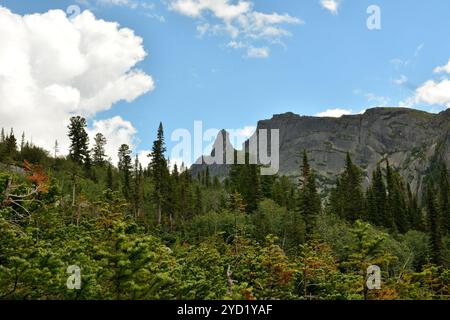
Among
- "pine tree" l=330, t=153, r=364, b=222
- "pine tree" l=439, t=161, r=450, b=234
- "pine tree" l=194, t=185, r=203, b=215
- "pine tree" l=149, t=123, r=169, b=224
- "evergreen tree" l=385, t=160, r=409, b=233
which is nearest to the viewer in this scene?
"pine tree" l=149, t=123, r=169, b=224

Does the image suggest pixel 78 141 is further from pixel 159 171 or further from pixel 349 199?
pixel 349 199

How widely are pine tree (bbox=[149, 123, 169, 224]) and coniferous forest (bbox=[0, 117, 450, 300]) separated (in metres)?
0.21

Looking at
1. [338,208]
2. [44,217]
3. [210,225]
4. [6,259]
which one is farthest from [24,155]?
[6,259]

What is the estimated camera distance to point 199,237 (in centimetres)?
5300

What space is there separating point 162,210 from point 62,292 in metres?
61.8

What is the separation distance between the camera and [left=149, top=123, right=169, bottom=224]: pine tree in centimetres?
6811

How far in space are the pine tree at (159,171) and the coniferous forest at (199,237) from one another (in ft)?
0.68

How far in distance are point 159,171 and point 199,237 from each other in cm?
1880

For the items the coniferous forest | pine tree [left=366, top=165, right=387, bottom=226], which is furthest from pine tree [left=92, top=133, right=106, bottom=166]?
pine tree [left=366, top=165, right=387, bottom=226]

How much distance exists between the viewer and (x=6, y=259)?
36.9ft

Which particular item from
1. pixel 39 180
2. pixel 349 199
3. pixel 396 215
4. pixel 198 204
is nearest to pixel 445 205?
pixel 396 215

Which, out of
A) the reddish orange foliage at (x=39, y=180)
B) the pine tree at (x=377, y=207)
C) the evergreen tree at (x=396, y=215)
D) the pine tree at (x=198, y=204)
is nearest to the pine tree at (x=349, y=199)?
the pine tree at (x=377, y=207)

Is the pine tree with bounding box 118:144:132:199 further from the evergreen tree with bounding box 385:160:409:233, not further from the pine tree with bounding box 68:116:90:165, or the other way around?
the evergreen tree with bounding box 385:160:409:233
